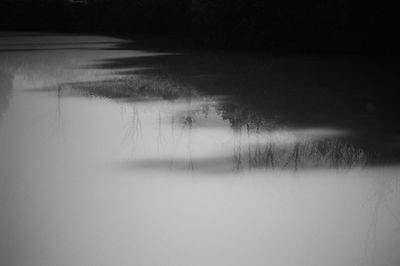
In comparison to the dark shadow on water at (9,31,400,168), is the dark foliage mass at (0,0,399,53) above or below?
above

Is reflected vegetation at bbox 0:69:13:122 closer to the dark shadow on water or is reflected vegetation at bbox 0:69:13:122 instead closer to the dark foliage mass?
the dark shadow on water

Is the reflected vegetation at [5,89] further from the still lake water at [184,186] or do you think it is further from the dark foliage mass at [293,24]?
the dark foliage mass at [293,24]

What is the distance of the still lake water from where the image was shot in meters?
3.78

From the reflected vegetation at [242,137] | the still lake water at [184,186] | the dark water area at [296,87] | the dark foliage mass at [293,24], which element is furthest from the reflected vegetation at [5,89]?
the dark foliage mass at [293,24]

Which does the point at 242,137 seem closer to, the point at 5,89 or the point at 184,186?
the point at 184,186

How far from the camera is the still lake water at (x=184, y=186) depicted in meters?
3.78

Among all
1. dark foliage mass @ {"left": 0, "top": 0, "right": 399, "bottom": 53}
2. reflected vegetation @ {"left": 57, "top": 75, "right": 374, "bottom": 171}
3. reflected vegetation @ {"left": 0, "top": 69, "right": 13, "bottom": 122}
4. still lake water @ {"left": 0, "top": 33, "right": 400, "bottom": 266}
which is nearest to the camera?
still lake water @ {"left": 0, "top": 33, "right": 400, "bottom": 266}

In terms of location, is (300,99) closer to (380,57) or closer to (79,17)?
(380,57)

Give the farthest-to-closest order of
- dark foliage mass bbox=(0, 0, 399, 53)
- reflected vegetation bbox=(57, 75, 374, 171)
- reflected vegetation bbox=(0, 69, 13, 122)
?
dark foliage mass bbox=(0, 0, 399, 53) → reflected vegetation bbox=(0, 69, 13, 122) → reflected vegetation bbox=(57, 75, 374, 171)

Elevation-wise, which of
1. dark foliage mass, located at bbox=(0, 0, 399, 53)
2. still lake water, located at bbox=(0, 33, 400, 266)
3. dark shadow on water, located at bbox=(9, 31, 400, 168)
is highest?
dark foliage mass, located at bbox=(0, 0, 399, 53)

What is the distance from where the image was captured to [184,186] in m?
5.03

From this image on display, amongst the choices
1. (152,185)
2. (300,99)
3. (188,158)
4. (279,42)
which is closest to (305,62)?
(279,42)

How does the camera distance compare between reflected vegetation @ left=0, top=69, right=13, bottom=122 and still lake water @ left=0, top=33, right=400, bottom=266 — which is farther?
reflected vegetation @ left=0, top=69, right=13, bottom=122

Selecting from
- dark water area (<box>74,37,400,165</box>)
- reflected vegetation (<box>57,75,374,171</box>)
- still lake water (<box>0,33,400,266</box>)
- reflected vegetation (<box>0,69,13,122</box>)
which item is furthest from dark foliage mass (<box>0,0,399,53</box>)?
reflected vegetation (<box>0,69,13,122</box>)
